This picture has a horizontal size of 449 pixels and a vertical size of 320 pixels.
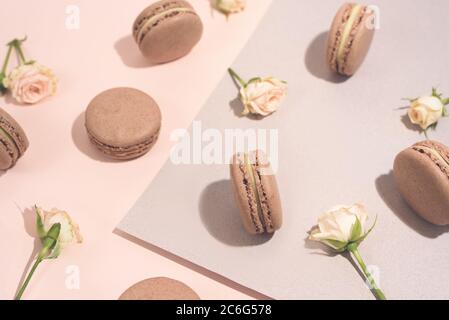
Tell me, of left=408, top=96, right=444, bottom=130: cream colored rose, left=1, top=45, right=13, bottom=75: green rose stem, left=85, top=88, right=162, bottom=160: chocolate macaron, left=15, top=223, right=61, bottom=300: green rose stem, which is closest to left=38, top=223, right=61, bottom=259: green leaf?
left=15, top=223, right=61, bottom=300: green rose stem

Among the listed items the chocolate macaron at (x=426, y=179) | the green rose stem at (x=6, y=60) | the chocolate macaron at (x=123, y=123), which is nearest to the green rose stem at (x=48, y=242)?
the chocolate macaron at (x=123, y=123)

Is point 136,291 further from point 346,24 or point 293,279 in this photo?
point 346,24

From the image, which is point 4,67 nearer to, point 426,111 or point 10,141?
point 10,141

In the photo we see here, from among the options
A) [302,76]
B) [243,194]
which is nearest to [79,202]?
[243,194]

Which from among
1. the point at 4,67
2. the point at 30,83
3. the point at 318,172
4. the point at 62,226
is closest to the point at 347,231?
the point at 318,172

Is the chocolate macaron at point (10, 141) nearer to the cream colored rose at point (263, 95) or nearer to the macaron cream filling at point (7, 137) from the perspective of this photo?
the macaron cream filling at point (7, 137)
